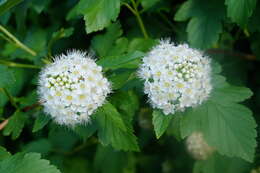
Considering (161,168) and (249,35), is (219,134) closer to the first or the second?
(249,35)

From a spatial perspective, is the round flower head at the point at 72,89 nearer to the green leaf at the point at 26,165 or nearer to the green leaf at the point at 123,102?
the green leaf at the point at 123,102

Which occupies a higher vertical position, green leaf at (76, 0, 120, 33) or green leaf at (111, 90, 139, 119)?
green leaf at (76, 0, 120, 33)

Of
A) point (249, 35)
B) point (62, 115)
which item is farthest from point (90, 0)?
point (249, 35)

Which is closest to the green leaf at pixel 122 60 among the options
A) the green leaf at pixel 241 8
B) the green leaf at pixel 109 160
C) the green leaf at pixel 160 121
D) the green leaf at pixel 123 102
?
the green leaf at pixel 123 102

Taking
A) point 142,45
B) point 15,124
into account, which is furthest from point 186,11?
point 15,124

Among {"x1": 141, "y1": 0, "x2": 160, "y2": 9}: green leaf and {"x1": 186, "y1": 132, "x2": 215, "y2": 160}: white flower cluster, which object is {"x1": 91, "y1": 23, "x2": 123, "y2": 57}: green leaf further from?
{"x1": 186, "y1": 132, "x2": 215, "y2": 160}: white flower cluster

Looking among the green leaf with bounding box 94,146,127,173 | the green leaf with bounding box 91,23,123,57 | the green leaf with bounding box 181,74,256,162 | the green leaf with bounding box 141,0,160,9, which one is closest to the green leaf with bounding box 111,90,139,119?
the green leaf with bounding box 181,74,256,162
